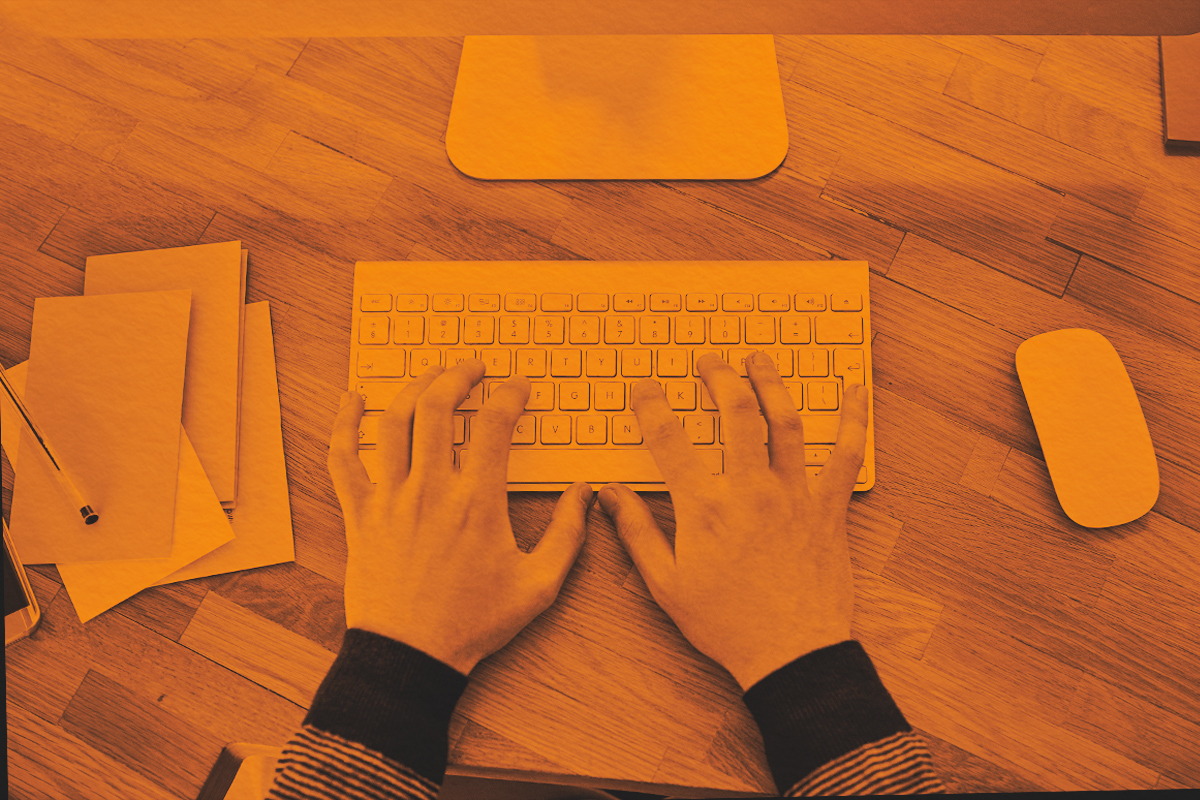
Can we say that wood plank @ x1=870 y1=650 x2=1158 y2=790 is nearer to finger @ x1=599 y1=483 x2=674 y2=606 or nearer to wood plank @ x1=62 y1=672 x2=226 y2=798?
finger @ x1=599 y1=483 x2=674 y2=606

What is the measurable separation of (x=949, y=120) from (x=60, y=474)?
3.00ft

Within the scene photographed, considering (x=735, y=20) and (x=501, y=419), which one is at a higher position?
(x=735, y=20)

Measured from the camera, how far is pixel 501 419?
59 cm

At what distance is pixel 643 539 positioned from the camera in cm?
59

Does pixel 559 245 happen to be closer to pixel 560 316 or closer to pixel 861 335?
pixel 560 316

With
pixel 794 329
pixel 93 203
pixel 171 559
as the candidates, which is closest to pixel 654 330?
pixel 794 329

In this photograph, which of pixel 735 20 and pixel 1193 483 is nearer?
pixel 735 20

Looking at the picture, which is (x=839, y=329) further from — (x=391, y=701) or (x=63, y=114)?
(x=63, y=114)

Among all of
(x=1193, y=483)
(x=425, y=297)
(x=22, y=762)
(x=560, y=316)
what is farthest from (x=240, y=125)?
(x=1193, y=483)

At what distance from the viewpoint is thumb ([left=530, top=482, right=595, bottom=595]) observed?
1.90 feet

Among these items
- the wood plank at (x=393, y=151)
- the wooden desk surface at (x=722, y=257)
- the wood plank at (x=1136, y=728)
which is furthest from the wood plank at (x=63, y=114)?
the wood plank at (x=1136, y=728)

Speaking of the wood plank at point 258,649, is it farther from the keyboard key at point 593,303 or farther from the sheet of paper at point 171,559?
the keyboard key at point 593,303

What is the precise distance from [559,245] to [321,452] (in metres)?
0.30

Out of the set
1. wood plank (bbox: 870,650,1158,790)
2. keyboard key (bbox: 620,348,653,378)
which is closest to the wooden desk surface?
wood plank (bbox: 870,650,1158,790)
